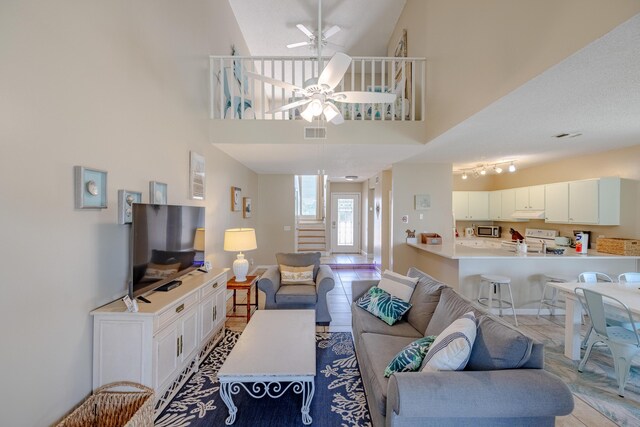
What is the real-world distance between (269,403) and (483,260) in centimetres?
337

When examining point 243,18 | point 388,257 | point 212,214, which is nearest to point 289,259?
point 212,214

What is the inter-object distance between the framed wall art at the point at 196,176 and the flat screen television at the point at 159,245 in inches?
17.5

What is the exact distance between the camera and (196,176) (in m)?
3.07

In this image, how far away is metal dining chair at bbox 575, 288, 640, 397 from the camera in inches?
81.7

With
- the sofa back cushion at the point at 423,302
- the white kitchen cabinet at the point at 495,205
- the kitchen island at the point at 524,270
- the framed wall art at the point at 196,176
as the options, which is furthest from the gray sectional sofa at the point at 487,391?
the white kitchen cabinet at the point at 495,205

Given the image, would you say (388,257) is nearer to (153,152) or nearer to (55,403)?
(153,152)

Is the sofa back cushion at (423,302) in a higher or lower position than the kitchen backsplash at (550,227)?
lower

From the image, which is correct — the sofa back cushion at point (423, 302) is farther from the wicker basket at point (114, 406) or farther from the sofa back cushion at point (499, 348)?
the wicker basket at point (114, 406)

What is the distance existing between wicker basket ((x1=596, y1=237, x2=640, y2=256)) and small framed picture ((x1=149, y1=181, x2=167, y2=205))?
5.78 meters

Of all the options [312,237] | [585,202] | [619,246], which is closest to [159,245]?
[619,246]

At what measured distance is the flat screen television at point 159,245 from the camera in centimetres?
184

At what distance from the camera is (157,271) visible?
209 centimetres

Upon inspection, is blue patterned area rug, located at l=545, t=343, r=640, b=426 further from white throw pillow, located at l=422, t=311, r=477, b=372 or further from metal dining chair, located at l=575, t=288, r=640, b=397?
white throw pillow, located at l=422, t=311, r=477, b=372

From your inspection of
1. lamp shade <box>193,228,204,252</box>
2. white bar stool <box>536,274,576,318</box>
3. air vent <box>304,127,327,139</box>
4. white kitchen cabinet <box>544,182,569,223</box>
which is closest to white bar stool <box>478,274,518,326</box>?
white bar stool <box>536,274,576,318</box>
